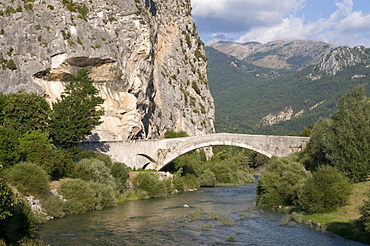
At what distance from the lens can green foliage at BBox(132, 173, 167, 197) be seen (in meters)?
46.5

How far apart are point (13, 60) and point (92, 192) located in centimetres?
2461

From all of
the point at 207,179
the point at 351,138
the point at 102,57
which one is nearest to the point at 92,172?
the point at 102,57

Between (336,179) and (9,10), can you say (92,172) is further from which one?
(9,10)

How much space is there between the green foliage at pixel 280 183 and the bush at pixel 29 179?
1717cm

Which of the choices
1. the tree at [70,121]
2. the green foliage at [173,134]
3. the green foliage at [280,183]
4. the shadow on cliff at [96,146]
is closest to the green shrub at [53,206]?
the tree at [70,121]

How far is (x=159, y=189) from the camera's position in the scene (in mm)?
46969

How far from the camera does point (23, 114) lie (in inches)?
1548

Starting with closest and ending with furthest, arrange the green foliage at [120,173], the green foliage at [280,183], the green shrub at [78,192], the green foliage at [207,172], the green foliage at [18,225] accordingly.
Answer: the green foliage at [18,225]
the green shrub at [78,192]
the green foliage at [280,183]
the green foliage at [120,173]
the green foliage at [207,172]

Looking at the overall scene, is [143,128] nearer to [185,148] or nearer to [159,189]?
[185,148]

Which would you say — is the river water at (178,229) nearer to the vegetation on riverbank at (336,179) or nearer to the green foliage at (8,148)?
the vegetation on riverbank at (336,179)

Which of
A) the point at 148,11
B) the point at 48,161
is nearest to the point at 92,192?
the point at 48,161

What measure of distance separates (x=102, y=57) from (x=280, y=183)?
102 feet

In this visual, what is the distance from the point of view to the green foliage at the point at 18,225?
20.5 m

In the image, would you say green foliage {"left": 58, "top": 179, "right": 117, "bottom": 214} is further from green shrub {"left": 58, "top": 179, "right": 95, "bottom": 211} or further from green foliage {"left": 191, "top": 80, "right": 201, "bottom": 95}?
green foliage {"left": 191, "top": 80, "right": 201, "bottom": 95}
